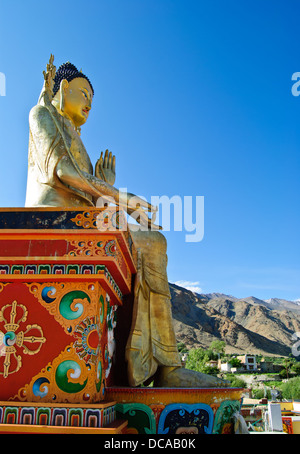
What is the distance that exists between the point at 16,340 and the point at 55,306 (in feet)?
1.43

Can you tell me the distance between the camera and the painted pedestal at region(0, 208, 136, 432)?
3232 millimetres

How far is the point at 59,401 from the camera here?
10.5 ft

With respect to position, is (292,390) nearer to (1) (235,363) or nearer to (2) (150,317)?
(1) (235,363)

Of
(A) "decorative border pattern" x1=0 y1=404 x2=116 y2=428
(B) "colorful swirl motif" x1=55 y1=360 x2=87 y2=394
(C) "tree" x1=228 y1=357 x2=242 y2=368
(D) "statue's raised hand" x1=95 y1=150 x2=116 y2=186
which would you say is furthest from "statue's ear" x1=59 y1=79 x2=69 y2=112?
(C) "tree" x1=228 y1=357 x2=242 y2=368

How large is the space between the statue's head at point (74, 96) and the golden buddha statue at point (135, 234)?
1.91 ft

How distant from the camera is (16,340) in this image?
3.38 metres

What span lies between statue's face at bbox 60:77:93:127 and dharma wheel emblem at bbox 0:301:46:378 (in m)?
3.30

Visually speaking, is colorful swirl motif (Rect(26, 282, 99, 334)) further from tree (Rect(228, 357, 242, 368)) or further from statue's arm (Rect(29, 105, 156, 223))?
tree (Rect(228, 357, 242, 368))

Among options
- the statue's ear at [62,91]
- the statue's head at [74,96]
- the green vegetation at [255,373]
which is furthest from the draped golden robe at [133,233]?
the green vegetation at [255,373]

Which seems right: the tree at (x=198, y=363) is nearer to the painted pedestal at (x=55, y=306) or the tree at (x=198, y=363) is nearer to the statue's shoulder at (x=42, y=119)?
the statue's shoulder at (x=42, y=119)

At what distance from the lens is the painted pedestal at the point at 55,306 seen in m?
3.23
